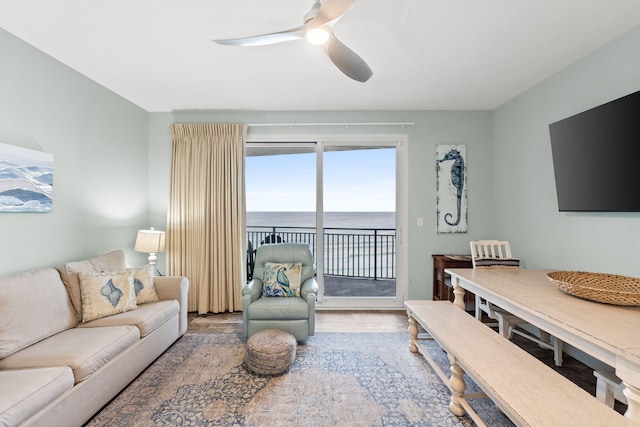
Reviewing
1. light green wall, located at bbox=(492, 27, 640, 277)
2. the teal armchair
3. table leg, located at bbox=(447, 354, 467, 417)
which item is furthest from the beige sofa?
light green wall, located at bbox=(492, 27, 640, 277)

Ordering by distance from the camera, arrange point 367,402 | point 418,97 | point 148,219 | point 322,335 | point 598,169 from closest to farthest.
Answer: point 367,402 < point 598,169 < point 322,335 < point 418,97 < point 148,219

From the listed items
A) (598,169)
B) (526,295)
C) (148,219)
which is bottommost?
(526,295)

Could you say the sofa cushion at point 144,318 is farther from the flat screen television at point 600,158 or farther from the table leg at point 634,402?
the flat screen television at point 600,158

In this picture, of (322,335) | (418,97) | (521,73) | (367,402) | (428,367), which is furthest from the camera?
(418,97)

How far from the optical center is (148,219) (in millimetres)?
3854

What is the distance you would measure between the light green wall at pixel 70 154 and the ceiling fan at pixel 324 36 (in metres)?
1.80

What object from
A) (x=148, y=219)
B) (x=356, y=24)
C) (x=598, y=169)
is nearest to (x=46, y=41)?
(x=148, y=219)

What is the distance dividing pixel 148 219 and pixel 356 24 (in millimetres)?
3458

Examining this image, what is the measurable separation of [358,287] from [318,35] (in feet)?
12.4

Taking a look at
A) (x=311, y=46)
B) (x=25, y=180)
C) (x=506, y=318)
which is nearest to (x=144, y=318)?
(x=25, y=180)

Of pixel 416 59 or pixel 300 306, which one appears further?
pixel 300 306

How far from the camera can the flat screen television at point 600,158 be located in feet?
6.46

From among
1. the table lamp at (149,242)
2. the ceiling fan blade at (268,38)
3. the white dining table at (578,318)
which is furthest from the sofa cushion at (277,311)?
the ceiling fan blade at (268,38)

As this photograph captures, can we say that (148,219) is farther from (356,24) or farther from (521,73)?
(521,73)
